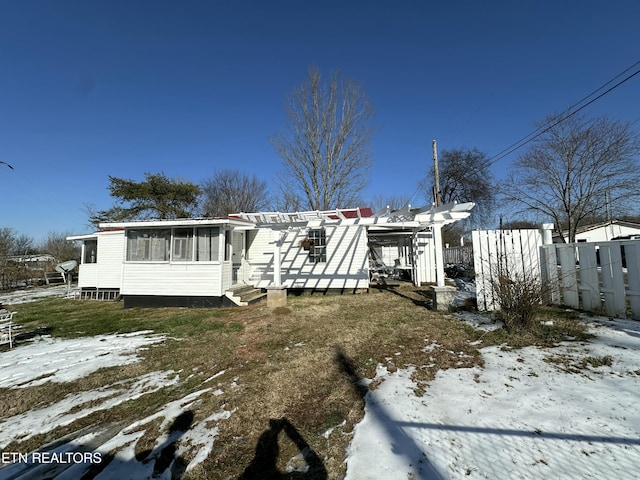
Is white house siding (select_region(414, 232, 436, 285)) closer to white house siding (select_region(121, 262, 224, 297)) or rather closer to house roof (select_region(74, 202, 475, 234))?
house roof (select_region(74, 202, 475, 234))

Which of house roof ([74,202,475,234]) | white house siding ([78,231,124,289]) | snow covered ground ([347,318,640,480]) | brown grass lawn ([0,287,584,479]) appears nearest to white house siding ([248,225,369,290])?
house roof ([74,202,475,234])

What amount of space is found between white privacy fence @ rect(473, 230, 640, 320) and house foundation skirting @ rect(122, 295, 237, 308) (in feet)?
24.7

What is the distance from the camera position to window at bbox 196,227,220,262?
9164 mm

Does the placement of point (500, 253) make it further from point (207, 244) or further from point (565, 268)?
point (207, 244)

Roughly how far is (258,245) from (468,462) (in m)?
9.91

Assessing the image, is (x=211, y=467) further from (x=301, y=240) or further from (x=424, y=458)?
(x=301, y=240)

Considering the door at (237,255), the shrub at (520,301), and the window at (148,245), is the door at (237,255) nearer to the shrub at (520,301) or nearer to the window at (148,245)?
the window at (148,245)

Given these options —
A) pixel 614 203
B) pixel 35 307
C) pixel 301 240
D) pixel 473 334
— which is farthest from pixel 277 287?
pixel 614 203

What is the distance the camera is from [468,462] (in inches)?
77.2

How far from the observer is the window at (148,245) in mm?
9484

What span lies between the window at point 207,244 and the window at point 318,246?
3654 mm

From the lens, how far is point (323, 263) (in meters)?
11.0

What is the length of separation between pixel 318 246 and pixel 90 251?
11191 mm

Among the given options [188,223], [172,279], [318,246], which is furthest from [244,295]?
[318,246]
